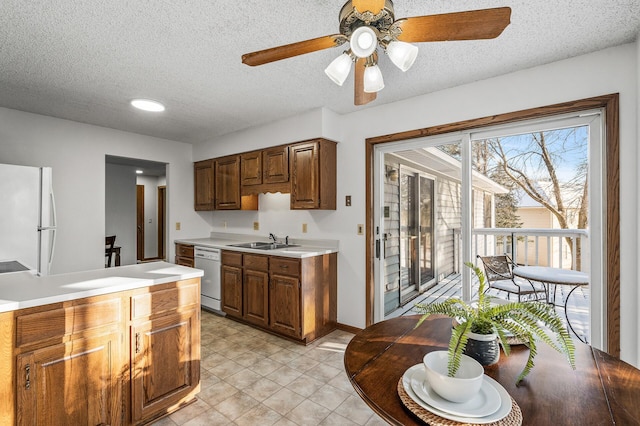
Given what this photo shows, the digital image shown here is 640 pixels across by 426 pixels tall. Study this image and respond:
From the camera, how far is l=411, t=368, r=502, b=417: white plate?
0.85 metres

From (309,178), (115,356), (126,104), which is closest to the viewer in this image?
(115,356)

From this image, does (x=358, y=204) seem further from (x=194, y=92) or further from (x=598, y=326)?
(x=598, y=326)

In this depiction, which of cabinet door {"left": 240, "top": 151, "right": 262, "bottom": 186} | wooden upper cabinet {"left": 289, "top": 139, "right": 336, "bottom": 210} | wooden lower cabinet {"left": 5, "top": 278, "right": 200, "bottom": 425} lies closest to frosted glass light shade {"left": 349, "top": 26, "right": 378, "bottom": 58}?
wooden lower cabinet {"left": 5, "top": 278, "right": 200, "bottom": 425}

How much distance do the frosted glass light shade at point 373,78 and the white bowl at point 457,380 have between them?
48.8 inches

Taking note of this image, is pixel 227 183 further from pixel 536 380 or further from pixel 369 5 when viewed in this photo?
pixel 536 380

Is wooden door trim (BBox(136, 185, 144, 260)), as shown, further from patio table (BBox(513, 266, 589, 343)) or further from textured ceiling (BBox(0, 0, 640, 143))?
patio table (BBox(513, 266, 589, 343))

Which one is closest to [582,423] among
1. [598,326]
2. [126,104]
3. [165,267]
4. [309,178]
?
[598,326]

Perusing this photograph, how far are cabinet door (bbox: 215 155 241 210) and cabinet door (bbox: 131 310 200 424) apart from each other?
93.5 inches

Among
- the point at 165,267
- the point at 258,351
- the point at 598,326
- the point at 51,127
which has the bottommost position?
the point at 258,351

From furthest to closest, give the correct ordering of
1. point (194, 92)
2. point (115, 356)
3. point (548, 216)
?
1. point (194, 92)
2. point (548, 216)
3. point (115, 356)

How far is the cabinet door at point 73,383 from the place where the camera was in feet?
4.75

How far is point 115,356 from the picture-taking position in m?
1.70

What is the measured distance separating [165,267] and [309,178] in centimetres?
170

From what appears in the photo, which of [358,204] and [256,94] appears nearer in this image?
[256,94]
